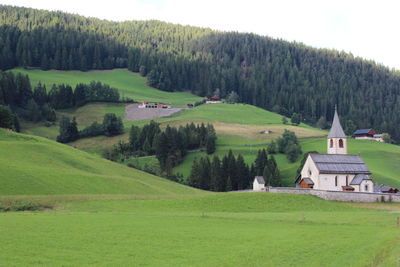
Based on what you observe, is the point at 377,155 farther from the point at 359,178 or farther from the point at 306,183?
the point at 306,183

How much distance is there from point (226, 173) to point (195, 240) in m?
81.4

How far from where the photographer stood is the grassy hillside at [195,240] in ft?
88.5

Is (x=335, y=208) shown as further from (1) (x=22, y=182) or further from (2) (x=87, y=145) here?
(2) (x=87, y=145)

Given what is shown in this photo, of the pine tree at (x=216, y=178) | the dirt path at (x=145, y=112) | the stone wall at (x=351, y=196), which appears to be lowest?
the pine tree at (x=216, y=178)

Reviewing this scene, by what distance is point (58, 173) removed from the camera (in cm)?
6744

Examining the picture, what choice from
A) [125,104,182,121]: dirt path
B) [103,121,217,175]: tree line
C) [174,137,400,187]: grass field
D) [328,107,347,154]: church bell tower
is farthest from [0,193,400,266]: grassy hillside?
[125,104,182,121]: dirt path

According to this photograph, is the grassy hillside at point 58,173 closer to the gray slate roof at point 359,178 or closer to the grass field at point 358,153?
the gray slate roof at point 359,178

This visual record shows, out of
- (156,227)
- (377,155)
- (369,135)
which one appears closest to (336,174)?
(156,227)

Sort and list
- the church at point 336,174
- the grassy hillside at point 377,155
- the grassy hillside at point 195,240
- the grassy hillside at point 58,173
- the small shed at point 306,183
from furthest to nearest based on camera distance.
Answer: the grassy hillside at point 377,155 → the small shed at point 306,183 → the church at point 336,174 → the grassy hillside at point 58,173 → the grassy hillside at point 195,240

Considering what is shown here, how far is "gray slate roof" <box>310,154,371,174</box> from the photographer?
274 ft

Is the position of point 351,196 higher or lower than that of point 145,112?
lower

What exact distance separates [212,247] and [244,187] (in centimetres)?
8530

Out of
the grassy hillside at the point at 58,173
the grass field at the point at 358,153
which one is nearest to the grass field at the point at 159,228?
the grassy hillside at the point at 58,173

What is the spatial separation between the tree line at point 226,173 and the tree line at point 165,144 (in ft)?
38.2
